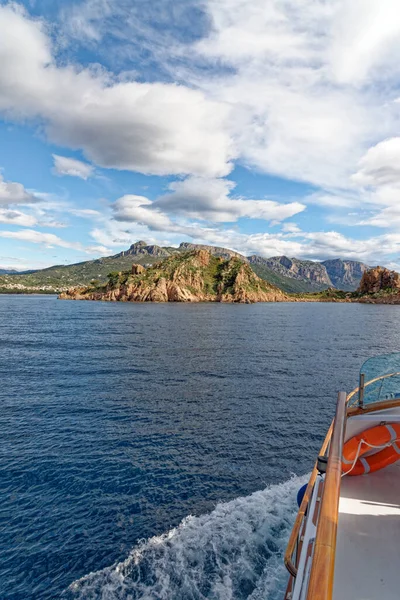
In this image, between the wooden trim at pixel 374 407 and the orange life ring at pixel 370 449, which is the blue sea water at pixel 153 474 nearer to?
the orange life ring at pixel 370 449

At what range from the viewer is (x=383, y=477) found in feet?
30.6

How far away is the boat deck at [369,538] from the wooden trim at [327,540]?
7.85 ft

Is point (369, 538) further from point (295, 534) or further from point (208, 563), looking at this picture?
point (208, 563)

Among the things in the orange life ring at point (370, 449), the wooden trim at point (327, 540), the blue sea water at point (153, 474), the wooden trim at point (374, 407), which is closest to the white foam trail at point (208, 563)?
the blue sea water at point (153, 474)

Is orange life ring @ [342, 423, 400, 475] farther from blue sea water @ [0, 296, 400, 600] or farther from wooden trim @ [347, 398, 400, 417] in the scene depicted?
blue sea water @ [0, 296, 400, 600]

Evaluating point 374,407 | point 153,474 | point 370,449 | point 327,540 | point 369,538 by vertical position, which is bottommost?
point 153,474

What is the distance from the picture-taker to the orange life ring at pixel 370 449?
9.10 meters

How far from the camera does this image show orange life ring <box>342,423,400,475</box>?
9102 millimetres

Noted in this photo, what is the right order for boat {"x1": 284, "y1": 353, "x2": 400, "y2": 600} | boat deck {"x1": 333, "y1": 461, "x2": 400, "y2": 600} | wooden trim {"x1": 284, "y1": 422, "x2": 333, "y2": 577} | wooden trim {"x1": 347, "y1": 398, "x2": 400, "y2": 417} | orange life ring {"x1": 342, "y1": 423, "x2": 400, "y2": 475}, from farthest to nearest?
wooden trim {"x1": 347, "y1": 398, "x2": 400, "y2": 417} < orange life ring {"x1": 342, "y1": 423, "x2": 400, "y2": 475} < wooden trim {"x1": 284, "y1": 422, "x2": 333, "y2": 577} < boat deck {"x1": 333, "y1": 461, "x2": 400, "y2": 600} < boat {"x1": 284, "y1": 353, "x2": 400, "y2": 600}

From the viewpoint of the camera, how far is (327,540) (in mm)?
3686

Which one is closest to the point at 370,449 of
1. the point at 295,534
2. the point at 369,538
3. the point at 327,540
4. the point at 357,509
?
the point at 357,509

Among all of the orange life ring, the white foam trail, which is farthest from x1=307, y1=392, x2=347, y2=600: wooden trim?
the white foam trail

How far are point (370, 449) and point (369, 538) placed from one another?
8.99 ft

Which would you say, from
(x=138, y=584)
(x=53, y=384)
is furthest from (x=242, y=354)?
(x=138, y=584)
